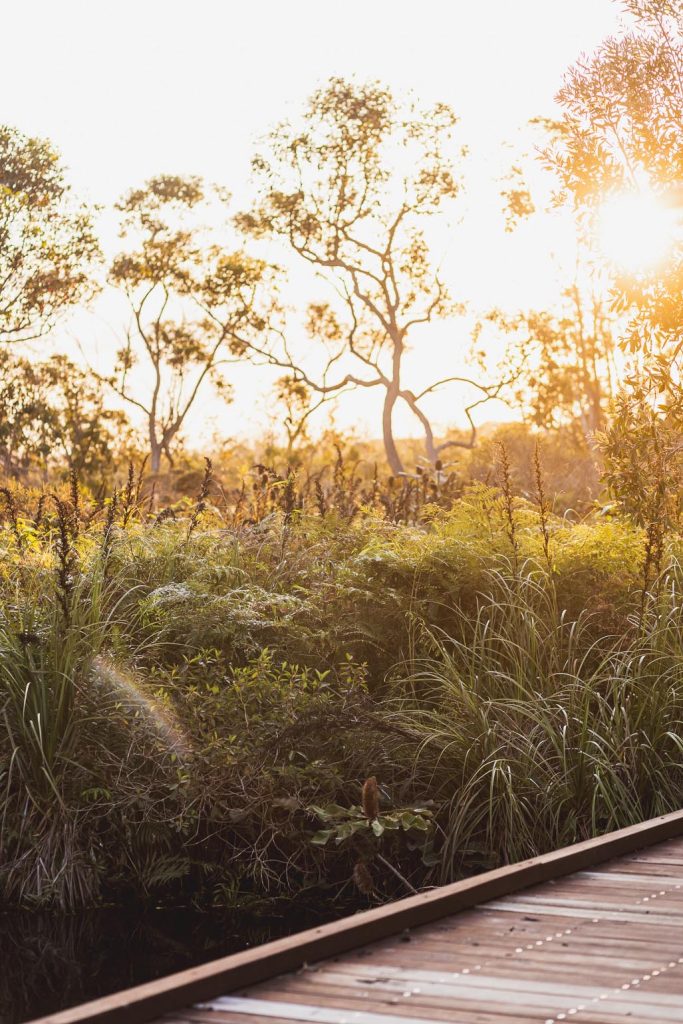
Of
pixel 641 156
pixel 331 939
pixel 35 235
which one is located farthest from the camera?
pixel 35 235

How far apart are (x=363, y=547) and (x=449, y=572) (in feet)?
2.66

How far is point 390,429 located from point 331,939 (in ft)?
83.1

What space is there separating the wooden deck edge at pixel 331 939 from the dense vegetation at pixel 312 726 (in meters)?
0.77

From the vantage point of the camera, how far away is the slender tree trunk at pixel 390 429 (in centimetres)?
2802

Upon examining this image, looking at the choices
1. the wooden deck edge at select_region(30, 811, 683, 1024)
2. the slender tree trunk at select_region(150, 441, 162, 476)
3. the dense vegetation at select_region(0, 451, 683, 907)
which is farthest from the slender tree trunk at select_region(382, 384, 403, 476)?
the wooden deck edge at select_region(30, 811, 683, 1024)

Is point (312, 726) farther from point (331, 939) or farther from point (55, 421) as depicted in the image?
point (55, 421)

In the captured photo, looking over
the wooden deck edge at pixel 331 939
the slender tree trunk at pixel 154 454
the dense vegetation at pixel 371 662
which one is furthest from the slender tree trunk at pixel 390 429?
the wooden deck edge at pixel 331 939

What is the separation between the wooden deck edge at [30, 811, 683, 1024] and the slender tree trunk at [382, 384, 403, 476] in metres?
23.6

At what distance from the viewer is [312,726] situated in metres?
4.97

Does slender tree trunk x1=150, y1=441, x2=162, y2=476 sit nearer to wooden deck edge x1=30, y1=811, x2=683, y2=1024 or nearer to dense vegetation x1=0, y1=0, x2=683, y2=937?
dense vegetation x1=0, y1=0, x2=683, y2=937

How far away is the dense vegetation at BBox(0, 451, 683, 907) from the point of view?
4766 mm

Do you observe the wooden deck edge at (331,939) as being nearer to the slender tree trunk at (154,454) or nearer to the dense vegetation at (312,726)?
the dense vegetation at (312,726)

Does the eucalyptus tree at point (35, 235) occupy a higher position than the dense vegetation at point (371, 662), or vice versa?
the eucalyptus tree at point (35, 235)

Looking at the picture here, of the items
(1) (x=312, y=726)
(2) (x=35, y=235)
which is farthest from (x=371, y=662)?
(2) (x=35, y=235)
